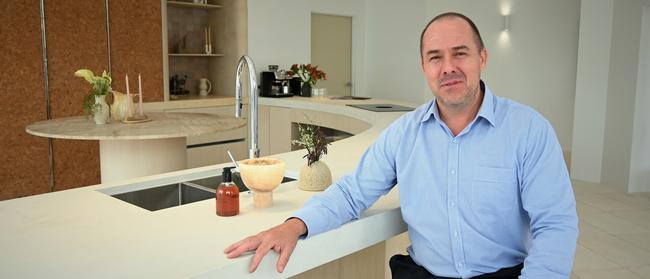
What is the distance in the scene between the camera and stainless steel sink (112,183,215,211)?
191 cm

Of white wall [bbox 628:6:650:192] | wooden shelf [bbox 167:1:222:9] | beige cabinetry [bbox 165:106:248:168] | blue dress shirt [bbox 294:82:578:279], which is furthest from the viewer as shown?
wooden shelf [bbox 167:1:222:9]

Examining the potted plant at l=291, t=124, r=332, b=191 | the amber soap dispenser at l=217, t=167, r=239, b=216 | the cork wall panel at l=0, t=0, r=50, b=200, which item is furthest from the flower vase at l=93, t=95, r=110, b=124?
the amber soap dispenser at l=217, t=167, r=239, b=216

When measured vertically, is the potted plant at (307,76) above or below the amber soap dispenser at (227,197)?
above

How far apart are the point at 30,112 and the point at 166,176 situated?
10.6ft

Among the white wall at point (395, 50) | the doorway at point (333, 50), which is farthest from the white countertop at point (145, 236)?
the white wall at point (395, 50)

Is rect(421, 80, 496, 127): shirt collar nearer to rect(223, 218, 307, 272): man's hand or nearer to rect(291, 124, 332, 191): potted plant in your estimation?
rect(291, 124, 332, 191): potted plant

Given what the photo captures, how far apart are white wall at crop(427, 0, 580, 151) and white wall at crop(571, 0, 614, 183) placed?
154cm

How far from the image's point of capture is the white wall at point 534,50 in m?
7.29

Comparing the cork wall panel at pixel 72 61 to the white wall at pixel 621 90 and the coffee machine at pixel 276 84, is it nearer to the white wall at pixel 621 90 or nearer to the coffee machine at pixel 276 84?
the coffee machine at pixel 276 84

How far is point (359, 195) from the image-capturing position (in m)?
1.65

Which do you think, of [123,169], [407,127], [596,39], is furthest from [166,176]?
[596,39]

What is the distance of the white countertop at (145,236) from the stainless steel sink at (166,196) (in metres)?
0.02

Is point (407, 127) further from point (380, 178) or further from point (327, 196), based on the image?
point (327, 196)

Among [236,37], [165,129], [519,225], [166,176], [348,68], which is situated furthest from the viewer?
[348,68]
